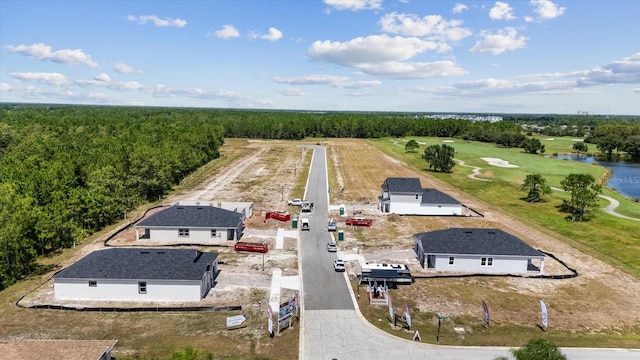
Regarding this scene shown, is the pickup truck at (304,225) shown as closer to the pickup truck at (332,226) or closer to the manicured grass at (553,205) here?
the pickup truck at (332,226)

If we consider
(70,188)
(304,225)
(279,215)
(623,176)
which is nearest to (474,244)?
(304,225)

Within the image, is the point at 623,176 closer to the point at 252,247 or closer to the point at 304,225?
the point at 304,225

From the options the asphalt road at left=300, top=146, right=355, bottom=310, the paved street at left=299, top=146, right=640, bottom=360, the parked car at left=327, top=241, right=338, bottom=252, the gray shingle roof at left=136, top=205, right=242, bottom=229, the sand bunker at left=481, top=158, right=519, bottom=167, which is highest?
the sand bunker at left=481, top=158, right=519, bottom=167

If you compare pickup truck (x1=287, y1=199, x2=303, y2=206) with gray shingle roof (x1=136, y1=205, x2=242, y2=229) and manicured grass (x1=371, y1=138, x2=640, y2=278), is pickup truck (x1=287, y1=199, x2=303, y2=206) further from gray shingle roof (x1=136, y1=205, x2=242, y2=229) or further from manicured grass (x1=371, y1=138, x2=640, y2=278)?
manicured grass (x1=371, y1=138, x2=640, y2=278)

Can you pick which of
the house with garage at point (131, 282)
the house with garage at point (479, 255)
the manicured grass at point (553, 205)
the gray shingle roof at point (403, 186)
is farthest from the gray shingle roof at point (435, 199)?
the house with garage at point (131, 282)

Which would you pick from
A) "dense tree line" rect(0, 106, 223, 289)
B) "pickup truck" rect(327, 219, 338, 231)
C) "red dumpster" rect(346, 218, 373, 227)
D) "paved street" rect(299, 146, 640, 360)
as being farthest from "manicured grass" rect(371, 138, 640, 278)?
"dense tree line" rect(0, 106, 223, 289)

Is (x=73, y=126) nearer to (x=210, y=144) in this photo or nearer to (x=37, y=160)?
(x=210, y=144)

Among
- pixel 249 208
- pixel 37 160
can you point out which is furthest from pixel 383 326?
pixel 37 160
